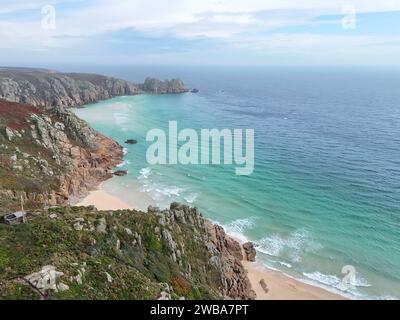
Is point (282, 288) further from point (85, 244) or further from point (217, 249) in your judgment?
point (85, 244)

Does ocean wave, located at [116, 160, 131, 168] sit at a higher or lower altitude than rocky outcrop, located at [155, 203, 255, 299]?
higher

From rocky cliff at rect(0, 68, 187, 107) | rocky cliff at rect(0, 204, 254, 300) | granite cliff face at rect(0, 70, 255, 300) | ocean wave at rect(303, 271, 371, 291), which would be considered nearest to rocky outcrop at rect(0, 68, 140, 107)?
rocky cliff at rect(0, 68, 187, 107)

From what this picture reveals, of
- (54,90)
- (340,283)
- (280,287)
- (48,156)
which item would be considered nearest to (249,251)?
(280,287)

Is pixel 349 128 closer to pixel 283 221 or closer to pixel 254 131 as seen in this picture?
pixel 254 131

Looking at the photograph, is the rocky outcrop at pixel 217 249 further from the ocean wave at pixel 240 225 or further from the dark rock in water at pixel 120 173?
the dark rock in water at pixel 120 173

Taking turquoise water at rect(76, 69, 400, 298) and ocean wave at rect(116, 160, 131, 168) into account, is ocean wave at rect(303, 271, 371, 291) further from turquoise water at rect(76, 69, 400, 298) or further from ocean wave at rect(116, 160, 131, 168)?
ocean wave at rect(116, 160, 131, 168)

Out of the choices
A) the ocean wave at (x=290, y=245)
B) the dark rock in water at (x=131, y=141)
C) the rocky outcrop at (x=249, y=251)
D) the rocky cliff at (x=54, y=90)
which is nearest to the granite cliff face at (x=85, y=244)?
the rocky outcrop at (x=249, y=251)
